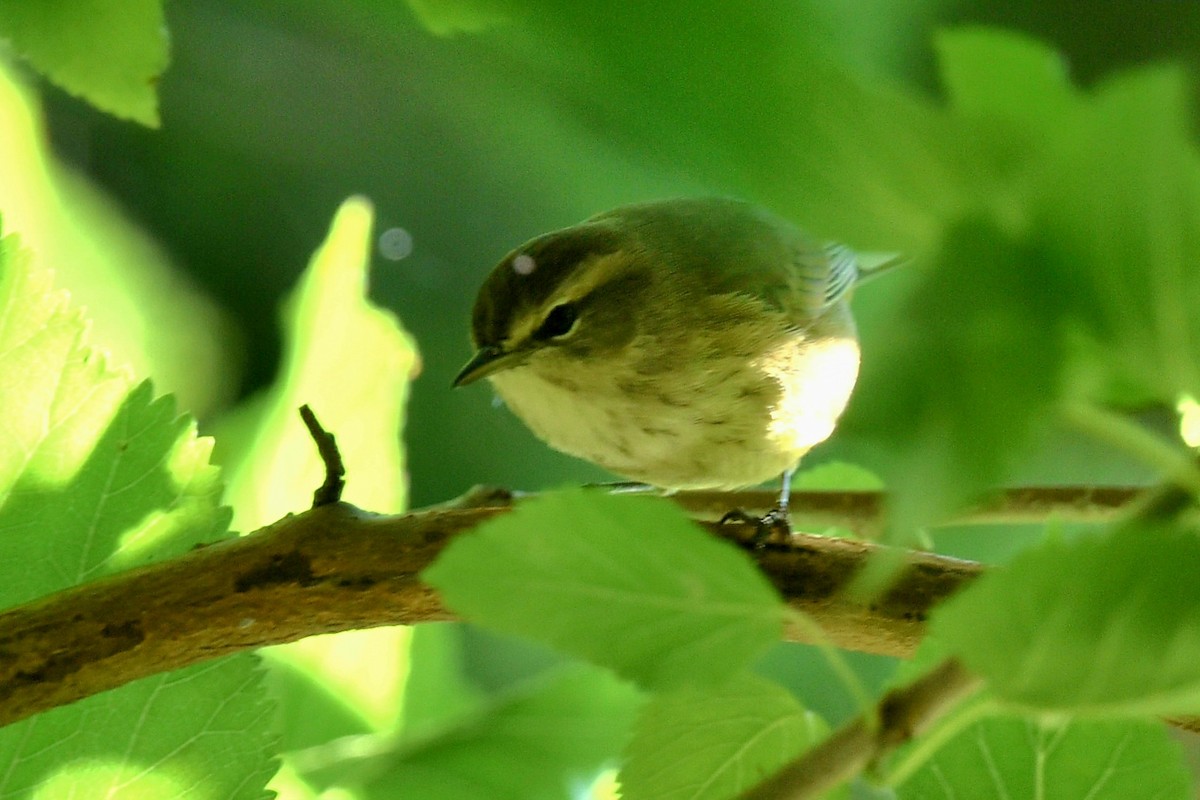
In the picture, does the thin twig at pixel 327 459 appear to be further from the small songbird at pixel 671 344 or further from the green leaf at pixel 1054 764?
the small songbird at pixel 671 344

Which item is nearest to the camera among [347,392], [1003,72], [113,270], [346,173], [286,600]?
[1003,72]

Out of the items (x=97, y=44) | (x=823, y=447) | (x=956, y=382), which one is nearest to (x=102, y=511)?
(x=97, y=44)

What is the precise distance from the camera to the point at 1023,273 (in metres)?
0.15

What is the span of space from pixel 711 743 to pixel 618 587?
149mm

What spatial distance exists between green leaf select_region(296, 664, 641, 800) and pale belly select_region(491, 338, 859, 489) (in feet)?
0.55

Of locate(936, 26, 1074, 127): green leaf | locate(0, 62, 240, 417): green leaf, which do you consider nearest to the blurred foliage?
locate(936, 26, 1074, 127): green leaf

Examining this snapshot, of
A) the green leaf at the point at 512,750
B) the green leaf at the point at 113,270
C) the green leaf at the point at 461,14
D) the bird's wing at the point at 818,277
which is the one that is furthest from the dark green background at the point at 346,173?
the green leaf at the point at 512,750

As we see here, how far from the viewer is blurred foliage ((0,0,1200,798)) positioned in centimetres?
14

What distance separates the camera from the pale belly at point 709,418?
833 mm

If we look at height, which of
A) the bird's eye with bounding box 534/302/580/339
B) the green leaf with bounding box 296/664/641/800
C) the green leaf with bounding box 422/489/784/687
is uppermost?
the bird's eye with bounding box 534/302/580/339

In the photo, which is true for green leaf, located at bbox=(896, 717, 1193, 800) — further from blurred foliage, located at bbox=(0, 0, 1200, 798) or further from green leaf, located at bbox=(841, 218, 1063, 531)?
green leaf, located at bbox=(841, 218, 1063, 531)

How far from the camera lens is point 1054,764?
33cm

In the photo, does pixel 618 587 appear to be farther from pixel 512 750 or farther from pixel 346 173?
pixel 346 173

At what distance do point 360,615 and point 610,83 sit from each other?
15.1 inches
